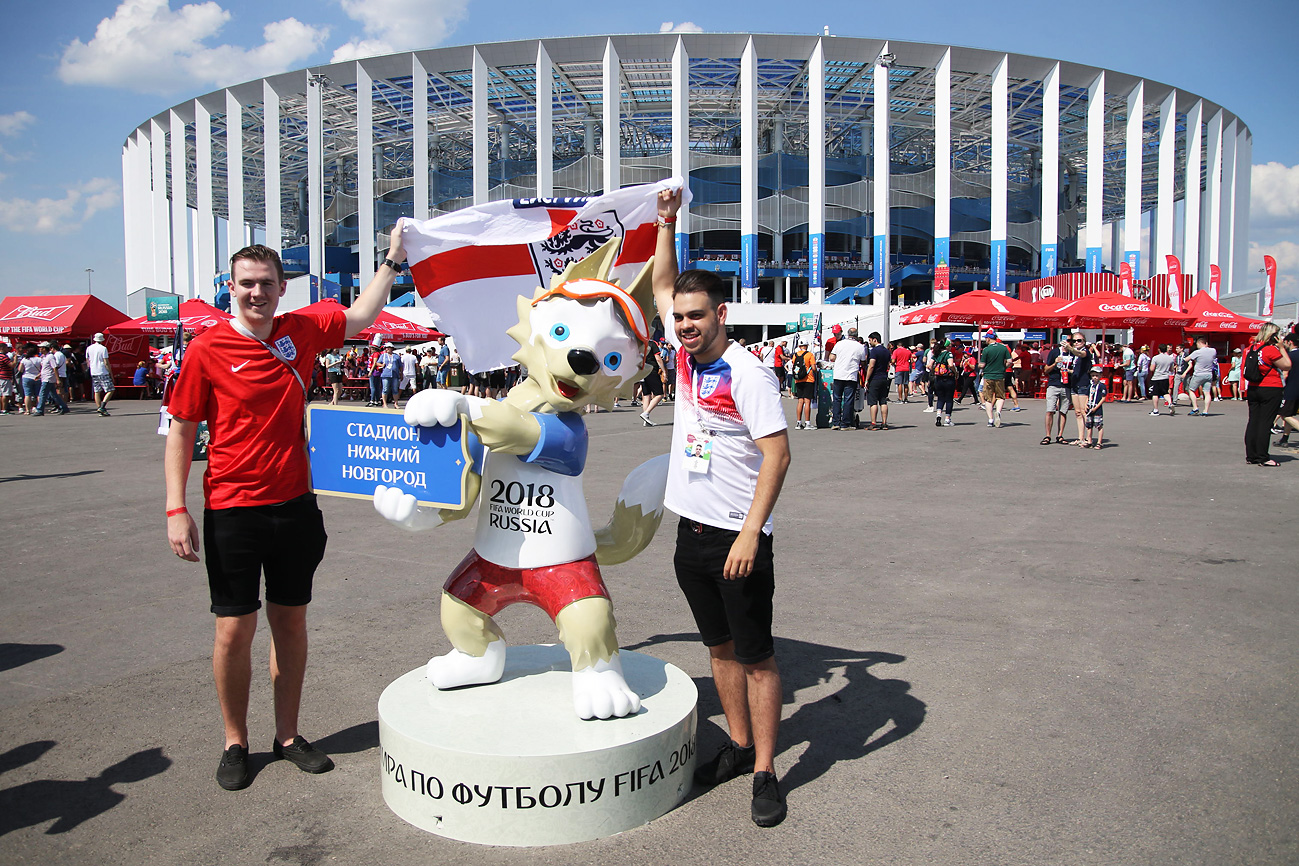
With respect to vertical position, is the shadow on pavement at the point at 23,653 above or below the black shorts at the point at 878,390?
below

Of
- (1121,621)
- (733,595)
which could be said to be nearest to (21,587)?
(733,595)

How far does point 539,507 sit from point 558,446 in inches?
9.7

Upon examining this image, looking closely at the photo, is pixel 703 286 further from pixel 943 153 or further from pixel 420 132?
pixel 420 132

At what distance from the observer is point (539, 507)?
3.17 meters

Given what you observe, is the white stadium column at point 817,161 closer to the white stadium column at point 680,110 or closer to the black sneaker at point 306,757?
the white stadium column at point 680,110

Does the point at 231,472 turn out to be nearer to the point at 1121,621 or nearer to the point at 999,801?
the point at 999,801

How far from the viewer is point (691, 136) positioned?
5319 cm

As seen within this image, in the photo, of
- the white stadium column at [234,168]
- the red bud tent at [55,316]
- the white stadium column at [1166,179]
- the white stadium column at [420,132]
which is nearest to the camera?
the red bud tent at [55,316]

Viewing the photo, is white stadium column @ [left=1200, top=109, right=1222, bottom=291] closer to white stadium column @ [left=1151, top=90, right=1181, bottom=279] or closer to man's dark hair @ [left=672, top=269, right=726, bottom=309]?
white stadium column @ [left=1151, top=90, right=1181, bottom=279]

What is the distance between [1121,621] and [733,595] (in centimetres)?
313

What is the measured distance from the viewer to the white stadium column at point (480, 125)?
39906 mm

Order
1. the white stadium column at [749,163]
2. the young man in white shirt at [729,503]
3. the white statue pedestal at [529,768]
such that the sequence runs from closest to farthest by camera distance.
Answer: the white statue pedestal at [529,768], the young man in white shirt at [729,503], the white stadium column at [749,163]

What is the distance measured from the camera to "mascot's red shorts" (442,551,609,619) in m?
3.14

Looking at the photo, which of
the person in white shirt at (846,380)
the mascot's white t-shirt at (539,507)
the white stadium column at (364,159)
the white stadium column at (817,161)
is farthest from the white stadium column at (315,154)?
the mascot's white t-shirt at (539,507)
